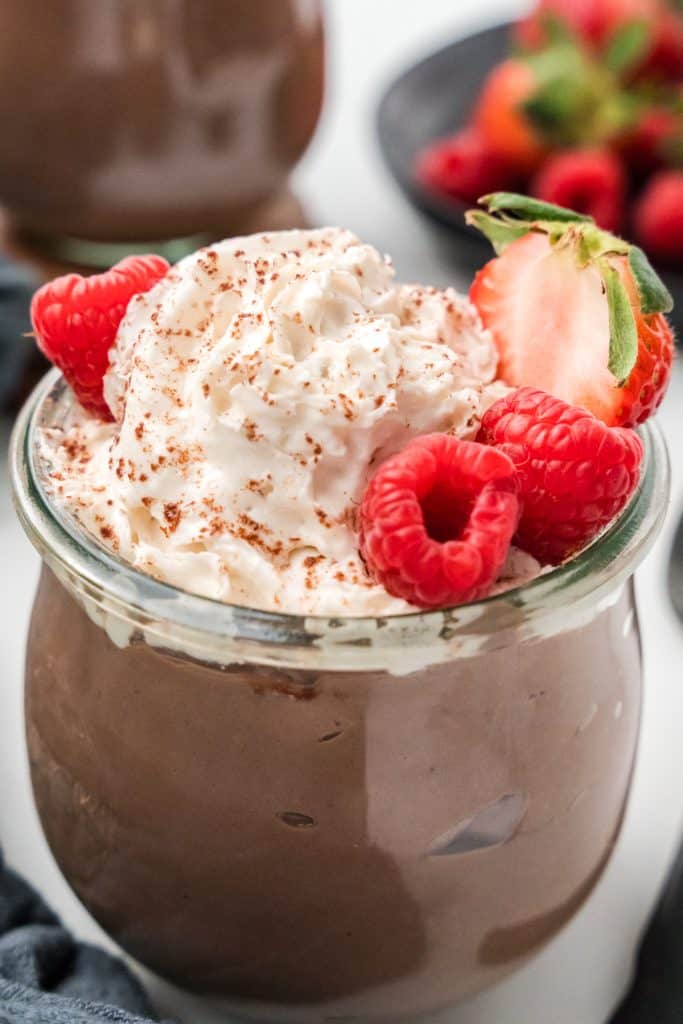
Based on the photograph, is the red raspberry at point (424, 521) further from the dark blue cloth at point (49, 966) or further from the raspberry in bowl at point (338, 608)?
the dark blue cloth at point (49, 966)

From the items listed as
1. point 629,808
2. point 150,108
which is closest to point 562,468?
point 629,808

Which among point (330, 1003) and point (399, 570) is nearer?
point (399, 570)

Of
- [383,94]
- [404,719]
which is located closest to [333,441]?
[404,719]

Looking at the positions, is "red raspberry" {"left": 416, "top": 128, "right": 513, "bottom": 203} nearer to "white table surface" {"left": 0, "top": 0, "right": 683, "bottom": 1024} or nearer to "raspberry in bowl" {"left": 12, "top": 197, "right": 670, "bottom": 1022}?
"white table surface" {"left": 0, "top": 0, "right": 683, "bottom": 1024}

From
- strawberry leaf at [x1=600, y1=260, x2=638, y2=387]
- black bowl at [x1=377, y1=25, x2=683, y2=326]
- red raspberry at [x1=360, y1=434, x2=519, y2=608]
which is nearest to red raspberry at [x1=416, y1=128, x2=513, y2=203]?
black bowl at [x1=377, y1=25, x2=683, y2=326]

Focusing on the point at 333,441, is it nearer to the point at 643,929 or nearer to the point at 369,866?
the point at 369,866

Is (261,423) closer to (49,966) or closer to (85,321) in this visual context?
(85,321)

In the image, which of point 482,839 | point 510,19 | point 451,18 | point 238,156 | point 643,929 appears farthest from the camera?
point 451,18
